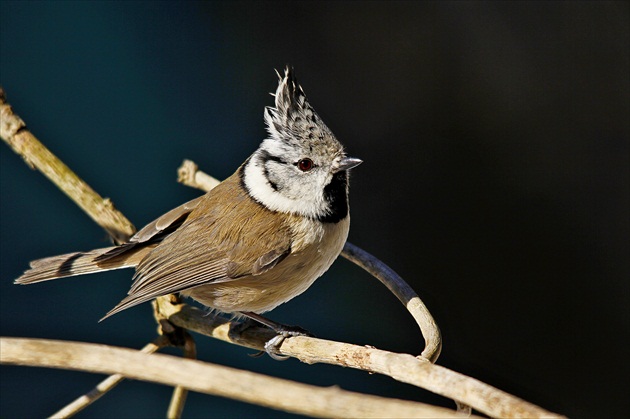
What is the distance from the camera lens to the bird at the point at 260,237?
2.70 meters

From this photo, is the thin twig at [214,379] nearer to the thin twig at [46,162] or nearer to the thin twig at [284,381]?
the thin twig at [284,381]

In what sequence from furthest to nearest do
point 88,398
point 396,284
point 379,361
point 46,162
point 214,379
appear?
point 46,162, point 396,284, point 88,398, point 379,361, point 214,379

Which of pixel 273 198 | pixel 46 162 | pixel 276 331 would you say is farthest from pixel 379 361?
pixel 46 162

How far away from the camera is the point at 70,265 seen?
2.86 metres

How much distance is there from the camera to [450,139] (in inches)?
169

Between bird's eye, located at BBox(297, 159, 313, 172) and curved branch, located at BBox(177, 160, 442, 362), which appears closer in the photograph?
curved branch, located at BBox(177, 160, 442, 362)

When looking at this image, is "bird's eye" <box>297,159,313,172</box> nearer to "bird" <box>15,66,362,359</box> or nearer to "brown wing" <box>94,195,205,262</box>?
"bird" <box>15,66,362,359</box>

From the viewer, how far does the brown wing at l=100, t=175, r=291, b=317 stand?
269 centimetres

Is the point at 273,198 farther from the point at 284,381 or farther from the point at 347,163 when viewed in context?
the point at 284,381

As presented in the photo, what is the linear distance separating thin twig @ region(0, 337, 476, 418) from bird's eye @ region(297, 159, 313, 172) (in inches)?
55.3

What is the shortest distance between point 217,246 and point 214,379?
145 centimetres

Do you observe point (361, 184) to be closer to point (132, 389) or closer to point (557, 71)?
point (557, 71)

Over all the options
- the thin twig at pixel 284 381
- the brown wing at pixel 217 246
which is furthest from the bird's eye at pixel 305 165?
the thin twig at pixel 284 381

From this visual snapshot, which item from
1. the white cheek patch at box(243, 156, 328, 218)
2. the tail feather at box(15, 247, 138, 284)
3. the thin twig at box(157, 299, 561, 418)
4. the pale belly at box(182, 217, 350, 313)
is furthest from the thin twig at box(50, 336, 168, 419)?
the white cheek patch at box(243, 156, 328, 218)
